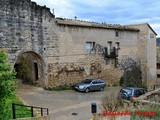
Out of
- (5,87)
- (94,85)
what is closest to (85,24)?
(94,85)

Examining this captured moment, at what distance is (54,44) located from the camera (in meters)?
23.8

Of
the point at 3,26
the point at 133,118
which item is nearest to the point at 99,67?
the point at 3,26

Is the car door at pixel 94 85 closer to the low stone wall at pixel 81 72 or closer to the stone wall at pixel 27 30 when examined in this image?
the low stone wall at pixel 81 72

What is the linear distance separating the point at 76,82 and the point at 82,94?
316 cm

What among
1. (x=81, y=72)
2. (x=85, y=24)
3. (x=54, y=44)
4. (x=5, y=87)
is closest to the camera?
(x=5, y=87)

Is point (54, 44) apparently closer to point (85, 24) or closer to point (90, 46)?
point (85, 24)

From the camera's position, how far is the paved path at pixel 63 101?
16.0m

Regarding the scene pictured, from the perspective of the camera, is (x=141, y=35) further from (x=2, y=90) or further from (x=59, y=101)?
(x=2, y=90)

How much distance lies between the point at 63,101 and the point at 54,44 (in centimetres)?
645

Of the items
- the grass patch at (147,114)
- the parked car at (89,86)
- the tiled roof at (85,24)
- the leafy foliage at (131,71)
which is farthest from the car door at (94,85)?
the grass patch at (147,114)

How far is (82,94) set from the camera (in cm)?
2286

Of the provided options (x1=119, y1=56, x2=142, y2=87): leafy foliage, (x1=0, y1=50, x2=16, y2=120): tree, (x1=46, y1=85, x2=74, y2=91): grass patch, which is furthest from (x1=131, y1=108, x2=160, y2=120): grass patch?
(x1=119, y1=56, x2=142, y2=87): leafy foliage

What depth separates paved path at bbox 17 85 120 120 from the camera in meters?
16.0

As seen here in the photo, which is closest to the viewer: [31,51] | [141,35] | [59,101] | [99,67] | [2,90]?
[2,90]
